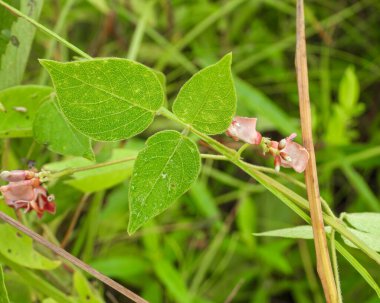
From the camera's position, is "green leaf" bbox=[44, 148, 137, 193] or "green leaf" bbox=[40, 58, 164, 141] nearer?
"green leaf" bbox=[40, 58, 164, 141]

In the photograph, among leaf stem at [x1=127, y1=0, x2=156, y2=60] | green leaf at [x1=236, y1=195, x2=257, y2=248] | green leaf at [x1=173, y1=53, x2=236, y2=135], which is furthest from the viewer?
green leaf at [x1=236, y1=195, x2=257, y2=248]

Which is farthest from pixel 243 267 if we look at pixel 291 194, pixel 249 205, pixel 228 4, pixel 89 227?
pixel 291 194

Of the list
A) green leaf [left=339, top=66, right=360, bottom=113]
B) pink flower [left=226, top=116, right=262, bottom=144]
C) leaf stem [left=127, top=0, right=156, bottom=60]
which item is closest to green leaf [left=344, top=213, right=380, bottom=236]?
pink flower [left=226, top=116, right=262, bottom=144]

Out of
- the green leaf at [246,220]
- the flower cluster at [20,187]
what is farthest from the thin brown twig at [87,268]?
the green leaf at [246,220]

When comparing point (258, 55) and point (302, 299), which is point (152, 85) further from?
point (258, 55)

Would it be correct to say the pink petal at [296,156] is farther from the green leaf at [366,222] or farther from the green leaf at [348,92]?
the green leaf at [348,92]

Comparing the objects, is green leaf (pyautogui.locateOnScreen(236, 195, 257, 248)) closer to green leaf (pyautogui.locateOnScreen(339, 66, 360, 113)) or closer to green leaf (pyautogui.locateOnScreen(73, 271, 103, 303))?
green leaf (pyautogui.locateOnScreen(339, 66, 360, 113))
